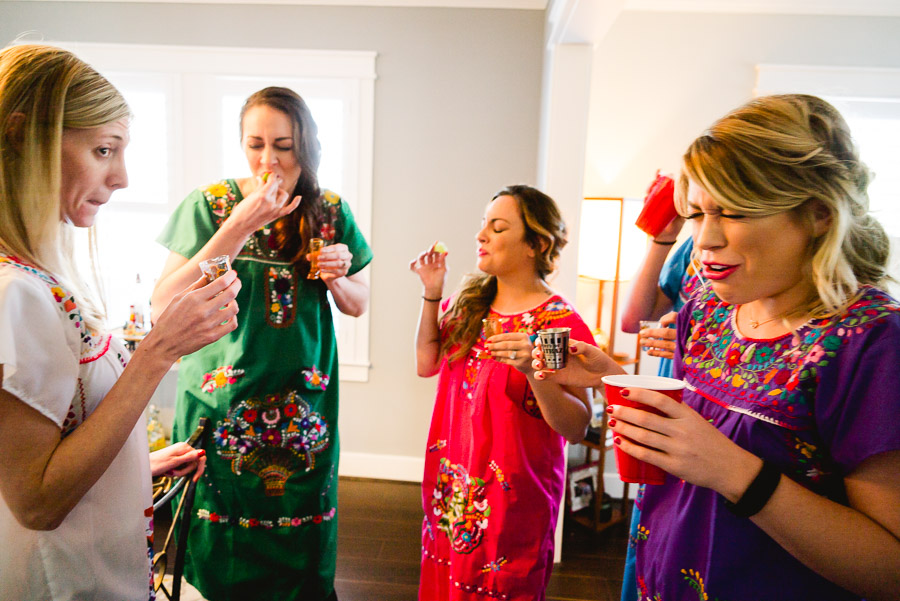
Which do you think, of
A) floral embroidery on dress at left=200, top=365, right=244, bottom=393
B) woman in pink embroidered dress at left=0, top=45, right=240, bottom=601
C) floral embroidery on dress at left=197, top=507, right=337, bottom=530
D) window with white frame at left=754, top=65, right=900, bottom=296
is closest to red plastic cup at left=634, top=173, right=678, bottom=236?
woman in pink embroidered dress at left=0, top=45, right=240, bottom=601

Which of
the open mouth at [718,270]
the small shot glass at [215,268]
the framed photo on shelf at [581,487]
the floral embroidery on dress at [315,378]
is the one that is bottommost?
the framed photo on shelf at [581,487]

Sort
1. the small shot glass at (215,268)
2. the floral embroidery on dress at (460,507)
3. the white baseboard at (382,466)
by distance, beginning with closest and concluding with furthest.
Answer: the small shot glass at (215,268) < the floral embroidery on dress at (460,507) < the white baseboard at (382,466)

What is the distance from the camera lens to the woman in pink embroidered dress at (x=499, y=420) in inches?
57.1

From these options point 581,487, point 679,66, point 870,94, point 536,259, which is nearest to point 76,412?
point 536,259

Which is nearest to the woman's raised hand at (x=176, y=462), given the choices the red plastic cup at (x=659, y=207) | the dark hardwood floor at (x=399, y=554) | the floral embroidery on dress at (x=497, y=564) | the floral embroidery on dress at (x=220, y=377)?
the floral embroidery on dress at (x=220, y=377)

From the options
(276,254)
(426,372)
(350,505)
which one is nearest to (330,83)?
(276,254)

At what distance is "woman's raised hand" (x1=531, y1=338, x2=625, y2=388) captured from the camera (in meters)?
1.15

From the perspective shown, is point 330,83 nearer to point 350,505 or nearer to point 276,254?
point 276,254

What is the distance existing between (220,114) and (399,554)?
9.25 feet

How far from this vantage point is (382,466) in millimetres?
3514

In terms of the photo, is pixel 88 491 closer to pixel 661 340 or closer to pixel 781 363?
pixel 781 363

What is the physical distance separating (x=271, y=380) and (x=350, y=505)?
6.06 feet

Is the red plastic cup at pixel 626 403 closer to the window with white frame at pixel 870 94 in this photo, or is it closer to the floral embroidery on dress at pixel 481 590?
the floral embroidery on dress at pixel 481 590

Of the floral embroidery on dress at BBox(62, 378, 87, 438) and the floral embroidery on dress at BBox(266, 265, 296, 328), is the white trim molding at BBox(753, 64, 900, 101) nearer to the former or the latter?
the floral embroidery on dress at BBox(266, 265, 296, 328)
